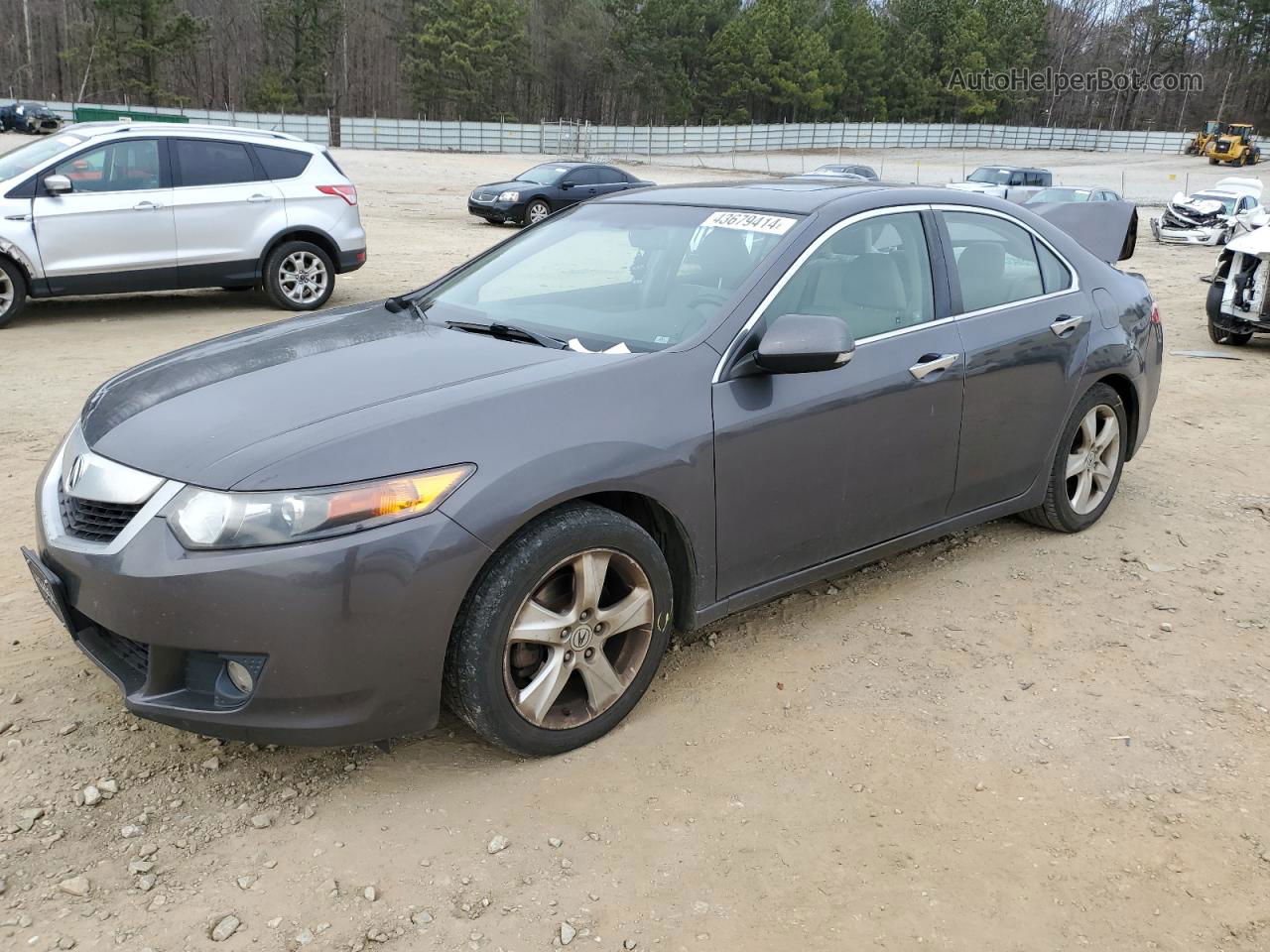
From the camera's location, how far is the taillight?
409 inches

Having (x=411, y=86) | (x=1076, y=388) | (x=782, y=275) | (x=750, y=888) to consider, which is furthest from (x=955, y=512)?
(x=411, y=86)

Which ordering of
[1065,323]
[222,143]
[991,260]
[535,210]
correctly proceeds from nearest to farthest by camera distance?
[991,260] → [1065,323] → [222,143] → [535,210]

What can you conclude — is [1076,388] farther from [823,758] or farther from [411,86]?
[411,86]

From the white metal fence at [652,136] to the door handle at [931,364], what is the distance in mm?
58450

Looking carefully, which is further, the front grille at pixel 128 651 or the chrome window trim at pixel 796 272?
the chrome window trim at pixel 796 272

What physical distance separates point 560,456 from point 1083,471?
296cm

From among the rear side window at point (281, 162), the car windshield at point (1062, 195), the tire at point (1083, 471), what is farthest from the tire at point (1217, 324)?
the car windshield at point (1062, 195)

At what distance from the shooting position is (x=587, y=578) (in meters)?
2.94

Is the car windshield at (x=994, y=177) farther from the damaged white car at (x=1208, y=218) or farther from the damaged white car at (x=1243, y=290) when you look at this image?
the damaged white car at (x=1243, y=290)

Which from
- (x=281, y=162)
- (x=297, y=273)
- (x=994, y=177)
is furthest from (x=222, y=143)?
(x=994, y=177)

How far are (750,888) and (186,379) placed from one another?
217cm

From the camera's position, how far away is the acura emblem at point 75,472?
2.88 meters

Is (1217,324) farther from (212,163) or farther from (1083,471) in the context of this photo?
(212,163)

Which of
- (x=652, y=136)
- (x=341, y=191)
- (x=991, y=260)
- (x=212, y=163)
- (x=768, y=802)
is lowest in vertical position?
(x=768, y=802)
